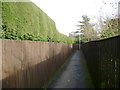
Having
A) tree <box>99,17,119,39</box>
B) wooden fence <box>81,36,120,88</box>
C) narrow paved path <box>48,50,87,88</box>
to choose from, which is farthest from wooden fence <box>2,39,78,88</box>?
tree <box>99,17,119,39</box>

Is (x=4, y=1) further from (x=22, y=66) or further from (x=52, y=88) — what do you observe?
(x=52, y=88)

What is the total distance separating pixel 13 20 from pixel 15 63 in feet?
8.08

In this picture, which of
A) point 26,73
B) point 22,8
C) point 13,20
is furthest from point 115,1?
point 26,73

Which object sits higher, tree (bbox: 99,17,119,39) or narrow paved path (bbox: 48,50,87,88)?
tree (bbox: 99,17,119,39)

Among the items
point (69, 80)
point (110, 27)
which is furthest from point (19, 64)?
point (110, 27)

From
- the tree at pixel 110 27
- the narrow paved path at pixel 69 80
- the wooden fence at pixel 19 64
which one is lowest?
the narrow paved path at pixel 69 80

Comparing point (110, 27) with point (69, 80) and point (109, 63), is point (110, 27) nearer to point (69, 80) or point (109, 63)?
point (69, 80)

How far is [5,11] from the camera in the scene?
13.9 ft

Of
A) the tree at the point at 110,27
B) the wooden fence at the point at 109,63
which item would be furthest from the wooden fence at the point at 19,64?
the tree at the point at 110,27

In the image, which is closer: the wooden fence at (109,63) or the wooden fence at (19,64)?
the wooden fence at (109,63)

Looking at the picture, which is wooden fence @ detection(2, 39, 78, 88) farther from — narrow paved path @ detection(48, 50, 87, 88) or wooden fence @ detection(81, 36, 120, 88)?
wooden fence @ detection(81, 36, 120, 88)

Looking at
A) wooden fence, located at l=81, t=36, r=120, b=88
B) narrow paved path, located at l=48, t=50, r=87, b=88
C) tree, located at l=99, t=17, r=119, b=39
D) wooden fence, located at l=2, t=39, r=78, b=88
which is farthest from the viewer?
tree, located at l=99, t=17, r=119, b=39

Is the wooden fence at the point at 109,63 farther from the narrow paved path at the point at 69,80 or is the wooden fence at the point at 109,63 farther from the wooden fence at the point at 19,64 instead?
the wooden fence at the point at 19,64

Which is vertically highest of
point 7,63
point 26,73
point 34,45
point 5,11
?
point 5,11
